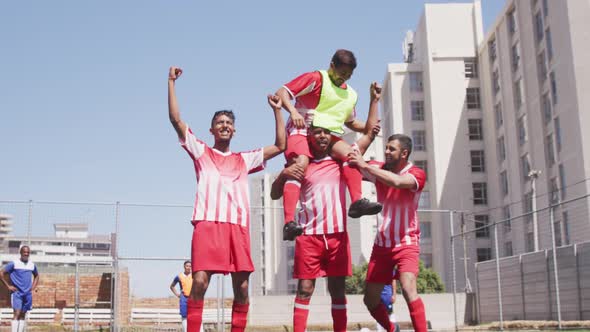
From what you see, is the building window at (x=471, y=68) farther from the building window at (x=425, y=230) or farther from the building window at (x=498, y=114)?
the building window at (x=425, y=230)

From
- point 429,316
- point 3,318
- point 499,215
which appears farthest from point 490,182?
point 3,318

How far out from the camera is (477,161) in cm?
5869

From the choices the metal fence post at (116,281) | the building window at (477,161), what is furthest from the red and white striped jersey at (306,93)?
the building window at (477,161)

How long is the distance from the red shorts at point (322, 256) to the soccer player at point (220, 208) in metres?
0.43

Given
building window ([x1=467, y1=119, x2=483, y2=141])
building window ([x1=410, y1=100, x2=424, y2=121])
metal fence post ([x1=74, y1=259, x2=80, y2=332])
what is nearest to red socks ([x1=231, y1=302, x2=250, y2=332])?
metal fence post ([x1=74, y1=259, x2=80, y2=332])

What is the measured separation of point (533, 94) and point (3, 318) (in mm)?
35537

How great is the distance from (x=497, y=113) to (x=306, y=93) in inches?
1994

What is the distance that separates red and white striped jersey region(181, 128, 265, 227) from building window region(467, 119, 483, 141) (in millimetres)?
54808

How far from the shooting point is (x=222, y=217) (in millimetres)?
6043

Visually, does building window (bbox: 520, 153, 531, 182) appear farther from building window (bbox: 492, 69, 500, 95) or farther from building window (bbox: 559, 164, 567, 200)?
building window (bbox: 492, 69, 500, 95)

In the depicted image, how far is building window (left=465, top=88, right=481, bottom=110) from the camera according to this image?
Result: 59.6 meters

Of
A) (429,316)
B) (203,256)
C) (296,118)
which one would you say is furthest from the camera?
(429,316)

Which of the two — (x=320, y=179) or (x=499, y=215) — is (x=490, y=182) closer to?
(x=499, y=215)

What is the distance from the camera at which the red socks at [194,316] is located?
229 inches
